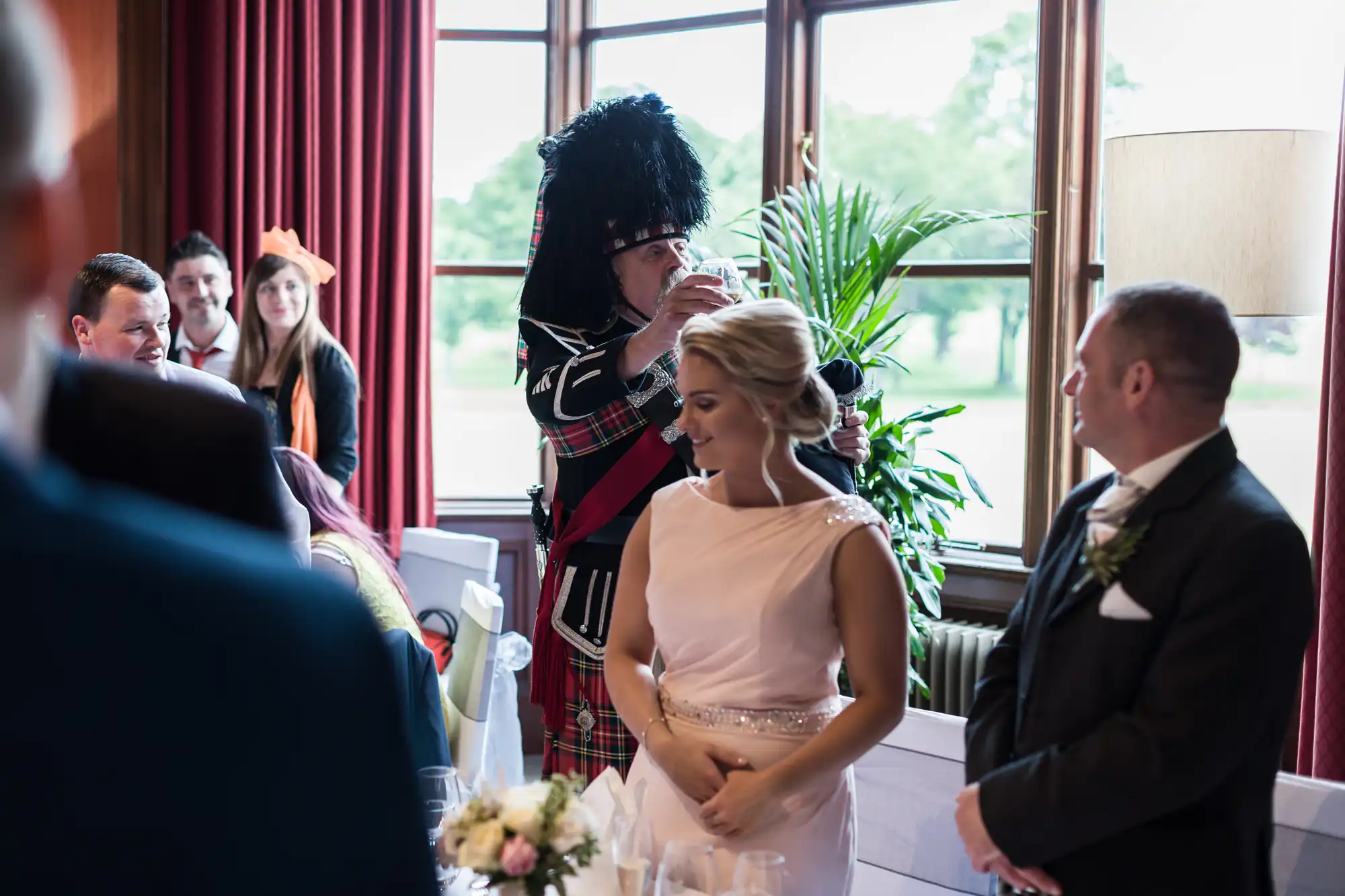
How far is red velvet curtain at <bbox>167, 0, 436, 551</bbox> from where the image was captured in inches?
179

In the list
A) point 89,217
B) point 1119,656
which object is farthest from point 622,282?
point 89,217

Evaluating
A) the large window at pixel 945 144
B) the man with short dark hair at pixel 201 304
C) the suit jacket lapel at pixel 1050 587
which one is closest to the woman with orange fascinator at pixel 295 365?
the man with short dark hair at pixel 201 304

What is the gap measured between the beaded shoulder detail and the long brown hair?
263 cm

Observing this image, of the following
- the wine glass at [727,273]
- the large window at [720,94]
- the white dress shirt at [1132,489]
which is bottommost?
the white dress shirt at [1132,489]

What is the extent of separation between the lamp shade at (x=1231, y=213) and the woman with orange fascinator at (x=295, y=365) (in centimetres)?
260

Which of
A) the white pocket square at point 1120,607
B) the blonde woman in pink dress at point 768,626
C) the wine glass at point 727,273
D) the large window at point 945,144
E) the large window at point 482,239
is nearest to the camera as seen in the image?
the white pocket square at point 1120,607

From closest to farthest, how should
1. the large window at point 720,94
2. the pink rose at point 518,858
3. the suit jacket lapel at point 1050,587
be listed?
the pink rose at point 518,858
the suit jacket lapel at point 1050,587
the large window at point 720,94

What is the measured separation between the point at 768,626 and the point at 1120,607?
47cm

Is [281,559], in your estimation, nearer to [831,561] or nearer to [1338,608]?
[831,561]

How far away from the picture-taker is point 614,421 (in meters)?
2.09

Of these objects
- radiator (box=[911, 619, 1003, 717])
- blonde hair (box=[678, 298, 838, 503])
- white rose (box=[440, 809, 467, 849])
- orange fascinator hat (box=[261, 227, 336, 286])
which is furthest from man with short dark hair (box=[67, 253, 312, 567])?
radiator (box=[911, 619, 1003, 717])

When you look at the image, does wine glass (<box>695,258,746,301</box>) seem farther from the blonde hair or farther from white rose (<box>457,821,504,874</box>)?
white rose (<box>457,821,504,874</box>)

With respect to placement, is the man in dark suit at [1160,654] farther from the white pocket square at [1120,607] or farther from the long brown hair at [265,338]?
the long brown hair at [265,338]

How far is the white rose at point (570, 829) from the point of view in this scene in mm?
1284
